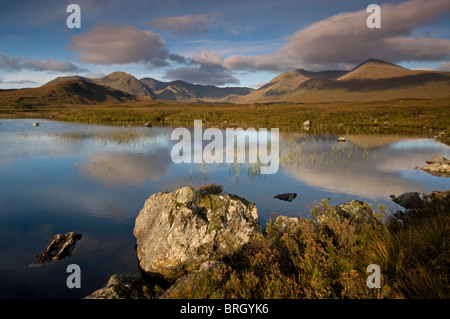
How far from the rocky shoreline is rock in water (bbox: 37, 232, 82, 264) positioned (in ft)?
7.97

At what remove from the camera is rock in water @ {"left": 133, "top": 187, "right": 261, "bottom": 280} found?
7.66 meters

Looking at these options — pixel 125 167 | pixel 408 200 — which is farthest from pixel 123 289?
pixel 125 167

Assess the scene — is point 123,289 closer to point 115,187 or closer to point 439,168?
point 115,187

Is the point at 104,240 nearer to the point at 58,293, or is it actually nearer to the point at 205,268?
the point at 58,293

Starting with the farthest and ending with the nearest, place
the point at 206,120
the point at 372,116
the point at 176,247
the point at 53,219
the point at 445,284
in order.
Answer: the point at 206,120, the point at 372,116, the point at 53,219, the point at 176,247, the point at 445,284

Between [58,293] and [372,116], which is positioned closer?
[58,293]

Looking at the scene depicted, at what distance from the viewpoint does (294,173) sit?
62.2 ft

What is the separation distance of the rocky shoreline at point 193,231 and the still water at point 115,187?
100 centimetres

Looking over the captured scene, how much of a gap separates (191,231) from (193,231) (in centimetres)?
6

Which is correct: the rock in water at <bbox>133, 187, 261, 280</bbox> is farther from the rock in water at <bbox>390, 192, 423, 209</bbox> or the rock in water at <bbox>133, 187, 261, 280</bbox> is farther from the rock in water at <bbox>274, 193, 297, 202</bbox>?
the rock in water at <bbox>390, 192, 423, 209</bbox>

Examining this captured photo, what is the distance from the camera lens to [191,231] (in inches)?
313

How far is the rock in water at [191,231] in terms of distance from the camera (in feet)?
25.1
